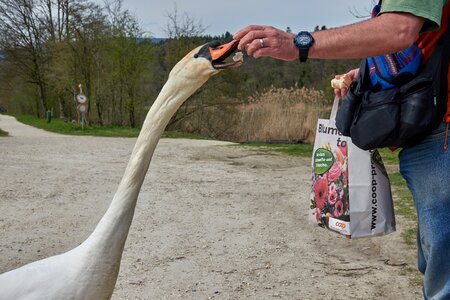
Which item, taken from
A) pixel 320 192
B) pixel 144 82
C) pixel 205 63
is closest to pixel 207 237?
pixel 320 192

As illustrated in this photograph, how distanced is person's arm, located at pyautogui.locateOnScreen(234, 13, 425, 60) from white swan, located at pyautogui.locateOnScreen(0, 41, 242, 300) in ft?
0.83

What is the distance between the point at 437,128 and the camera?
171 cm

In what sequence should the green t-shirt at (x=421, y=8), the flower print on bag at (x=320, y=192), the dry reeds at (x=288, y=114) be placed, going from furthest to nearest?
the dry reeds at (x=288, y=114)
the flower print on bag at (x=320, y=192)
the green t-shirt at (x=421, y=8)

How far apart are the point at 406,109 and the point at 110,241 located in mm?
1225

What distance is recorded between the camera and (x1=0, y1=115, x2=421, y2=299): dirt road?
3.59 metres

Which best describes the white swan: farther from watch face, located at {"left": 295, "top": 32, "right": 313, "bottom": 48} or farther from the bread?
the bread

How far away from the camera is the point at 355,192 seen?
7.72 ft

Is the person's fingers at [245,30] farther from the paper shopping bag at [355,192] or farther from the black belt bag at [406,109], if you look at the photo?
the paper shopping bag at [355,192]

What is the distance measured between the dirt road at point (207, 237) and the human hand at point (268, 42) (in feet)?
7.78

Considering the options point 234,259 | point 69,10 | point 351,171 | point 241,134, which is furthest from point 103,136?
point 351,171

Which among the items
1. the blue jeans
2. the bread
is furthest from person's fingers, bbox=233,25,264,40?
the bread

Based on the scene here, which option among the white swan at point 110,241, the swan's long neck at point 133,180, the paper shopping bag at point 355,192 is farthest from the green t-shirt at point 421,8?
the paper shopping bag at point 355,192

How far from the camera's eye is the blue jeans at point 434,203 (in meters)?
1.68

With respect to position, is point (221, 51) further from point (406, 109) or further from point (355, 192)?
point (355, 192)
